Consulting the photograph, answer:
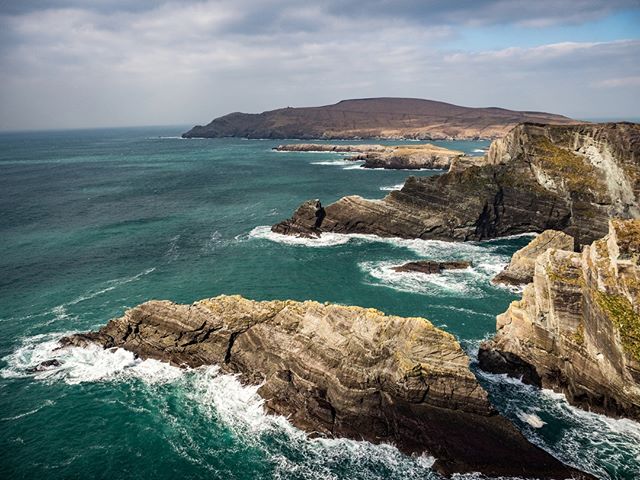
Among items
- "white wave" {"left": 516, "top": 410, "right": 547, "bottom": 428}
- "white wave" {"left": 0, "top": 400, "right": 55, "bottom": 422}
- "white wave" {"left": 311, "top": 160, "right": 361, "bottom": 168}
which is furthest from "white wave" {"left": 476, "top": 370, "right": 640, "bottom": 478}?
"white wave" {"left": 311, "top": 160, "right": 361, "bottom": 168}

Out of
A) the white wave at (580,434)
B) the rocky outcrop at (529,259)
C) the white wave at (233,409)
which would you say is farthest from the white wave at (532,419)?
the rocky outcrop at (529,259)

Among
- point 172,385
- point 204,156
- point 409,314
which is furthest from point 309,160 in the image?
point 172,385

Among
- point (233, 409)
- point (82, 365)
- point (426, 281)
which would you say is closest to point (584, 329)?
point (426, 281)

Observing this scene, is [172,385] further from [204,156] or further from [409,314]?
[204,156]

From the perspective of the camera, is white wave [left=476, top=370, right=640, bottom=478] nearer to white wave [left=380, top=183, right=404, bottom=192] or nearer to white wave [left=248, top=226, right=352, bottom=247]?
white wave [left=248, top=226, right=352, bottom=247]

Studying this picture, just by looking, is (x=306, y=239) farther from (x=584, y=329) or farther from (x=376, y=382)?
(x=584, y=329)

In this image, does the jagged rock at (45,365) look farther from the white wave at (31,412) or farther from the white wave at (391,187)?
the white wave at (391,187)
